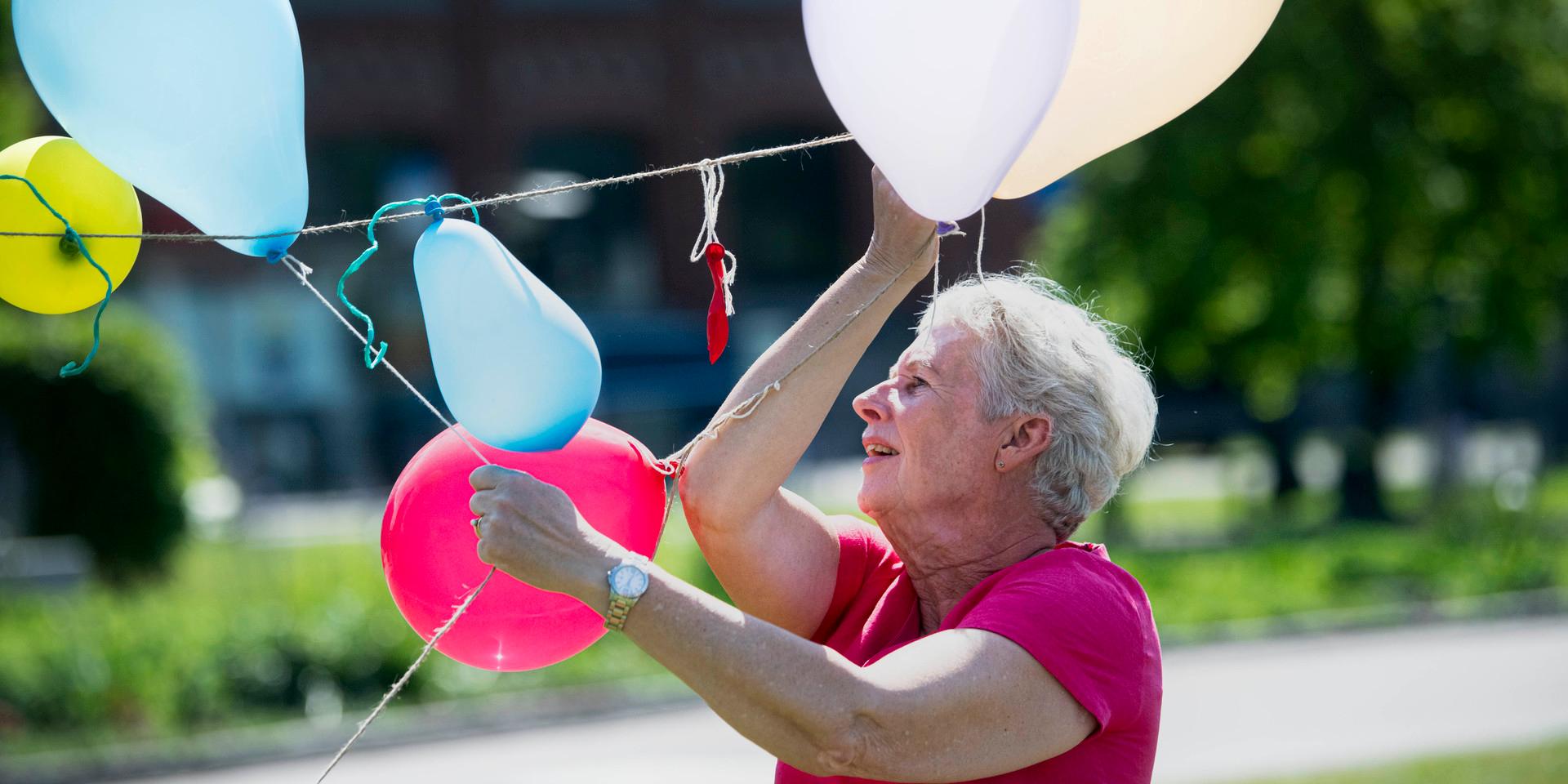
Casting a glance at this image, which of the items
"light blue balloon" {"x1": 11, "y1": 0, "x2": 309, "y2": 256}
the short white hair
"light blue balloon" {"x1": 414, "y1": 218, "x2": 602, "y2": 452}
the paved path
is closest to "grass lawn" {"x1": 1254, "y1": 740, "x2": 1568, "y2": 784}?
the paved path

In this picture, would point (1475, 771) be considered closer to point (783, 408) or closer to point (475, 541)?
point (783, 408)

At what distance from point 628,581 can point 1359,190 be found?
14.0m

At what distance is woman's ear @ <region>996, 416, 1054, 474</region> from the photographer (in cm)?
229

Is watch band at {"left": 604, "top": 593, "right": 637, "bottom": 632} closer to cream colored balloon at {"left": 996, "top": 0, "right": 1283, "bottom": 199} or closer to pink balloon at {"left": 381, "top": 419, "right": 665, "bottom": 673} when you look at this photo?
pink balloon at {"left": 381, "top": 419, "right": 665, "bottom": 673}

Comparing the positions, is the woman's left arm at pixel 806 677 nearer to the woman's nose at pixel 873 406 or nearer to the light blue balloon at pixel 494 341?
the light blue balloon at pixel 494 341

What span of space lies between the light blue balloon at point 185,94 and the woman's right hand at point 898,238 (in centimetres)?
88

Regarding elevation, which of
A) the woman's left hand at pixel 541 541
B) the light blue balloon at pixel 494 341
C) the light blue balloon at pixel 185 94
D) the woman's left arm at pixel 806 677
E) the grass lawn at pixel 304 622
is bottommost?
the grass lawn at pixel 304 622

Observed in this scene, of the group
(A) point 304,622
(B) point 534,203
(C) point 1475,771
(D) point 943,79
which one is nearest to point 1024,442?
(D) point 943,79

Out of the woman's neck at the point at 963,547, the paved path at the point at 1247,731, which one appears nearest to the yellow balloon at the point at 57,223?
the woman's neck at the point at 963,547

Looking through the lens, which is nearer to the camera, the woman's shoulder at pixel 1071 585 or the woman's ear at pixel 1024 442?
the woman's shoulder at pixel 1071 585

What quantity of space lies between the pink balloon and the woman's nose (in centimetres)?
37

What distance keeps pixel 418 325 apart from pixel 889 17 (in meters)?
26.0

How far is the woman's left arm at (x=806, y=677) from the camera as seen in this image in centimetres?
187

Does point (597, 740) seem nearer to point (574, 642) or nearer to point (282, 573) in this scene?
point (282, 573)
